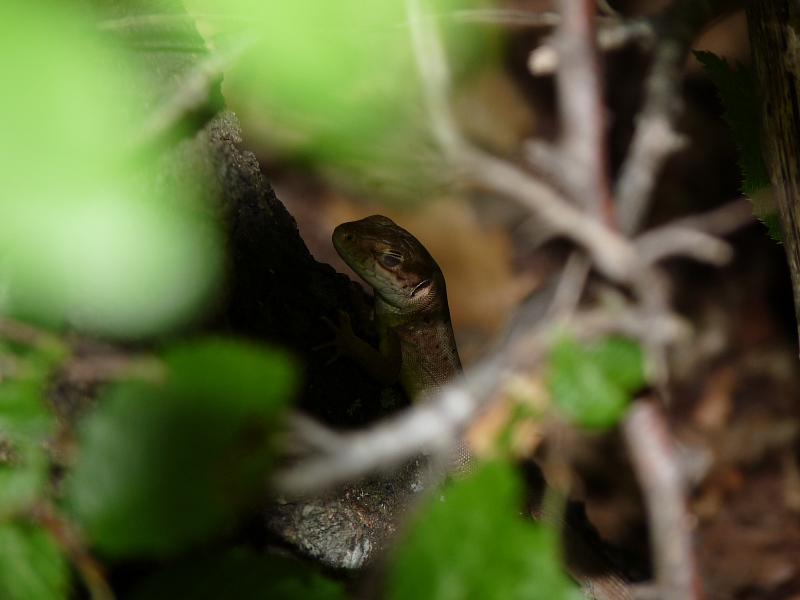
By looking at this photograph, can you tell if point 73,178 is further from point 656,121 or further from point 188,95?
point 656,121

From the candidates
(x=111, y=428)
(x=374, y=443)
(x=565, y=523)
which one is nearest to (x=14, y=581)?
(x=111, y=428)

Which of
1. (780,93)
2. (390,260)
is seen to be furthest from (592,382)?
(390,260)

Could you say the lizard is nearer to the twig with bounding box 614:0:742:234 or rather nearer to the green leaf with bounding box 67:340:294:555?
the twig with bounding box 614:0:742:234

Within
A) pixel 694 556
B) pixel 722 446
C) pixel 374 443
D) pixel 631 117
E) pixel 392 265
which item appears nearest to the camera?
pixel 374 443

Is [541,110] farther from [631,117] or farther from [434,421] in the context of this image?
[434,421]

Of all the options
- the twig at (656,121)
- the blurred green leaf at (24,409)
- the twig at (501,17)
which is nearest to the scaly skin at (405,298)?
the twig at (501,17)

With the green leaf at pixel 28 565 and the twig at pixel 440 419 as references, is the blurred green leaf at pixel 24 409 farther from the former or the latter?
the twig at pixel 440 419
